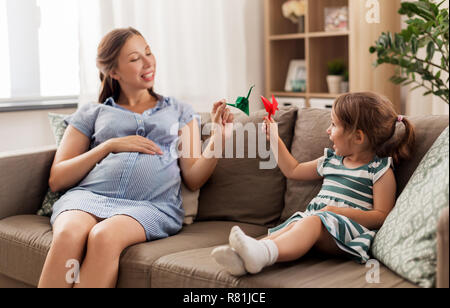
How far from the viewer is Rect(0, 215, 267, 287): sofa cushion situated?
66.8 inches

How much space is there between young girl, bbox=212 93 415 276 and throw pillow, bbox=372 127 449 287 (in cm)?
9

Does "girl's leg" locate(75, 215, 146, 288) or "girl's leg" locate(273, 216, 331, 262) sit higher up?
"girl's leg" locate(273, 216, 331, 262)

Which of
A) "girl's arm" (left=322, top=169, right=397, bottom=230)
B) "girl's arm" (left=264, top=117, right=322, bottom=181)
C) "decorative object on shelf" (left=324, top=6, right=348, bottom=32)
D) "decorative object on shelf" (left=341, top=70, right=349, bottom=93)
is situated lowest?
"girl's arm" (left=322, top=169, right=397, bottom=230)

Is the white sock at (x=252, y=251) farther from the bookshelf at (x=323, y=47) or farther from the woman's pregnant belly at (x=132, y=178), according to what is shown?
the bookshelf at (x=323, y=47)

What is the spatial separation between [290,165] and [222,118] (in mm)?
295

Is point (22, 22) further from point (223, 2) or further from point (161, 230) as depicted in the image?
point (161, 230)

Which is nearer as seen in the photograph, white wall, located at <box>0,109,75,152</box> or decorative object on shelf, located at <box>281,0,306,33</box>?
white wall, located at <box>0,109,75,152</box>

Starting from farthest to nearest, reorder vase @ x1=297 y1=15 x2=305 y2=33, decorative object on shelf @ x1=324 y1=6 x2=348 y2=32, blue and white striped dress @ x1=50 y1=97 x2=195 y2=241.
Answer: vase @ x1=297 y1=15 x2=305 y2=33, decorative object on shelf @ x1=324 y1=6 x2=348 y2=32, blue and white striped dress @ x1=50 y1=97 x2=195 y2=241

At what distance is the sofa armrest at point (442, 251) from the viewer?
1206 millimetres

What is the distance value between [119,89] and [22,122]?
1.04 m

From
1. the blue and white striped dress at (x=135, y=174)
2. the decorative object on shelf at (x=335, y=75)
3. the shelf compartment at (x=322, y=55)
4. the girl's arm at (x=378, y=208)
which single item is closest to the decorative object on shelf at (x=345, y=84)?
the decorative object on shelf at (x=335, y=75)

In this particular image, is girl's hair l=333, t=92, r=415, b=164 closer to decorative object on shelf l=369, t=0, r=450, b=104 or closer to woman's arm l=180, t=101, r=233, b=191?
decorative object on shelf l=369, t=0, r=450, b=104

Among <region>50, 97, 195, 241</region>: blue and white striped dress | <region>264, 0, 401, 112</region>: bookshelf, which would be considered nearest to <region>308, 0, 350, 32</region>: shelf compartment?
<region>264, 0, 401, 112</region>: bookshelf

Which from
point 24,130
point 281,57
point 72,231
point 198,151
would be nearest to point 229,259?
point 72,231
